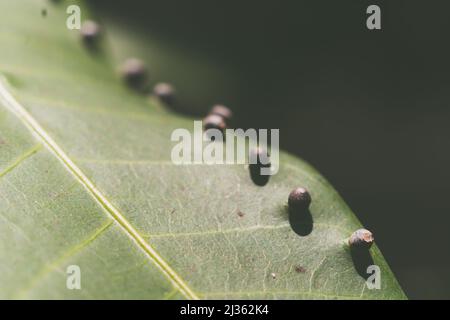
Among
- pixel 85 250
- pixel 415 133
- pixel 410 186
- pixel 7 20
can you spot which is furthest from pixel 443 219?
pixel 7 20

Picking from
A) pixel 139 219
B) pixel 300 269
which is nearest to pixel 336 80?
pixel 300 269

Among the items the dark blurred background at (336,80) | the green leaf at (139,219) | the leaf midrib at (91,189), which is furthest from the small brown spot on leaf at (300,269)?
the dark blurred background at (336,80)

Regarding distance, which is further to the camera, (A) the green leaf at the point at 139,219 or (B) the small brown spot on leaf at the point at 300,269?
(B) the small brown spot on leaf at the point at 300,269

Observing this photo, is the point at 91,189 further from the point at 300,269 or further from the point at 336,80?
the point at 336,80

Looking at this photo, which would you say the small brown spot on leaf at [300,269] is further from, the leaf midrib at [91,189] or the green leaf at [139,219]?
the leaf midrib at [91,189]

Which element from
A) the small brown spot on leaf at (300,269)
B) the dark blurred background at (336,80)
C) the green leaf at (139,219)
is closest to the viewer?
the green leaf at (139,219)

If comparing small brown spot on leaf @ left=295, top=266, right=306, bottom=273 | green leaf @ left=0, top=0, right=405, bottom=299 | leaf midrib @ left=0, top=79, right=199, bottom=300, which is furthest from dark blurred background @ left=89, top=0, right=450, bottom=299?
small brown spot on leaf @ left=295, top=266, right=306, bottom=273

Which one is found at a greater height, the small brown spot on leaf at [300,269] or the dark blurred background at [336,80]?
the dark blurred background at [336,80]

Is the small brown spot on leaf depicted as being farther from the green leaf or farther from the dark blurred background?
the dark blurred background
